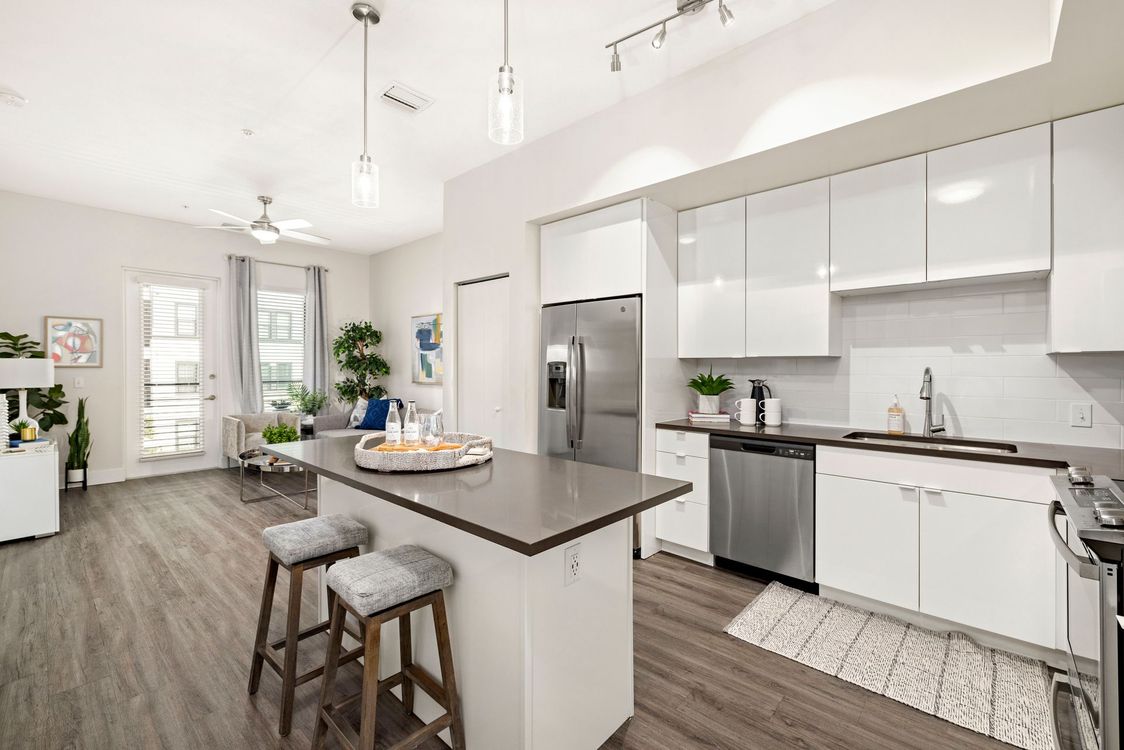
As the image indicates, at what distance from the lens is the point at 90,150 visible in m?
4.05

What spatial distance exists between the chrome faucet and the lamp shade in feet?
20.6

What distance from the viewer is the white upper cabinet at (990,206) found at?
92.2 inches

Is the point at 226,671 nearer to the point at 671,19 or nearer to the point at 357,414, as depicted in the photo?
the point at 671,19

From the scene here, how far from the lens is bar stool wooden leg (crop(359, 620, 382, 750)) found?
4.84ft

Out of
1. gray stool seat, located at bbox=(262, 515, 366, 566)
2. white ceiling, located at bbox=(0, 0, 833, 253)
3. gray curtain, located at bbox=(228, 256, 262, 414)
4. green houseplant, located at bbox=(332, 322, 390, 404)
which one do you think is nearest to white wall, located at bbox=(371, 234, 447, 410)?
green houseplant, located at bbox=(332, 322, 390, 404)

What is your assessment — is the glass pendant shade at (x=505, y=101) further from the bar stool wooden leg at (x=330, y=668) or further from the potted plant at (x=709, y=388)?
the potted plant at (x=709, y=388)

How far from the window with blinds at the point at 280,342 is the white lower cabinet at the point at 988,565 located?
7.09 m

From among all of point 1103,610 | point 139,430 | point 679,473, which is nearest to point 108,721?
point 679,473

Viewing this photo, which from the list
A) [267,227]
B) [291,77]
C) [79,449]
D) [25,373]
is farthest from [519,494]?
[79,449]

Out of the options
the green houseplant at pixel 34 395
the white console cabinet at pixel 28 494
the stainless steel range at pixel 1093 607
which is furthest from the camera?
the green houseplant at pixel 34 395

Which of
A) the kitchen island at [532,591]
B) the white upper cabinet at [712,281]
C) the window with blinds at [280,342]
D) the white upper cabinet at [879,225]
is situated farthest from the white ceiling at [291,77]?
the window with blinds at [280,342]

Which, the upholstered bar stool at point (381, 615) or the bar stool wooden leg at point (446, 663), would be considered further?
the bar stool wooden leg at point (446, 663)

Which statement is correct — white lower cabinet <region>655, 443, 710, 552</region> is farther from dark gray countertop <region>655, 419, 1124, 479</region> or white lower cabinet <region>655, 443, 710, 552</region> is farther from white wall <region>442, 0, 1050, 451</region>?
white wall <region>442, 0, 1050, 451</region>

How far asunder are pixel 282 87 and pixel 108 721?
3.27 meters
